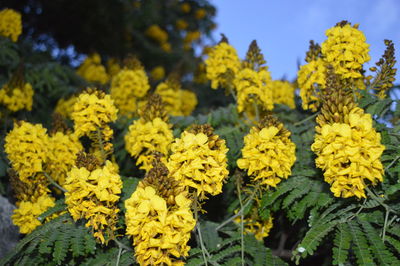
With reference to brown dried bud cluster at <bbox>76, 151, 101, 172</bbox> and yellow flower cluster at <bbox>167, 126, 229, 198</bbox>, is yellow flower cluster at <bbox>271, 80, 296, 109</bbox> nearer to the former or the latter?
yellow flower cluster at <bbox>167, 126, 229, 198</bbox>

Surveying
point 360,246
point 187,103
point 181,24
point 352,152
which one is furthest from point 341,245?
point 181,24

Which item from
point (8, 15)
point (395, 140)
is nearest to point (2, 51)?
point (8, 15)

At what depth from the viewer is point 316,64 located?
165 inches

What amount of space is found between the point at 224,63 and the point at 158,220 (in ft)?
10.2

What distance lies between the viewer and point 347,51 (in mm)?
3734

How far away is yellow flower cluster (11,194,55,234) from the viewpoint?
3.77m

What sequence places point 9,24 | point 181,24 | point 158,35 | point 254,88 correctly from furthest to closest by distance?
point 181,24 < point 158,35 < point 9,24 < point 254,88

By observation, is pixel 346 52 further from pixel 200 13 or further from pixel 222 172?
pixel 200 13

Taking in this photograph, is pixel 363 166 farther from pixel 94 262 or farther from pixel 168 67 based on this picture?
pixel 168 67

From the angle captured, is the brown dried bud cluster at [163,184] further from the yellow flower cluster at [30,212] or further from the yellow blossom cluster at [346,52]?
the yellow blossom cluster at [346,52]

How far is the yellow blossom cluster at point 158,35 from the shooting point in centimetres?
1357

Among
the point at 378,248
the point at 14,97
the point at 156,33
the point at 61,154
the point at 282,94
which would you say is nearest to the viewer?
the point at 378,248

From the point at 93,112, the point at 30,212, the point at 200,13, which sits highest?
the point at 200,13

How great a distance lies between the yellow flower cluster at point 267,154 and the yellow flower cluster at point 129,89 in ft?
9.35
